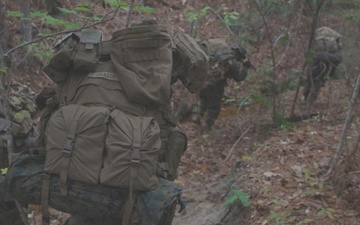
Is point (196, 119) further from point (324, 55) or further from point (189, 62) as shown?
point (189, 62)

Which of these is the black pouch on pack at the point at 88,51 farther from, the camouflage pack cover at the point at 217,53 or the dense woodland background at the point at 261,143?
the camouflage pack cover at the point at 217,53

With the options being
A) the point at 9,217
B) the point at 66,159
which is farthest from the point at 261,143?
the point at 66,159

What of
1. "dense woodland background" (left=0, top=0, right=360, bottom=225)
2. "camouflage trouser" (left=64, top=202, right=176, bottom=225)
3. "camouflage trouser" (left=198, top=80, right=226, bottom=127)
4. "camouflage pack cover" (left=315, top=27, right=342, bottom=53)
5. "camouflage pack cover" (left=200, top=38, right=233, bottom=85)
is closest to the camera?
"camouflage trouser" (left=64, top=202, right=176, bottom=225)

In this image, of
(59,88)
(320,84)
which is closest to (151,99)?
(59,88)

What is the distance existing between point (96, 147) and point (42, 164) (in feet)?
1.49

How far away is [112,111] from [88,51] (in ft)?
1.50

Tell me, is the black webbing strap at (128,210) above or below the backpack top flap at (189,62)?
below

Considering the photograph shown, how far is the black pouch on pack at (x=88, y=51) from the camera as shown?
318 centimetres

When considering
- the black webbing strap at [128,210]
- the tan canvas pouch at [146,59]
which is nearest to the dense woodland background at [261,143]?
the tan canvas pouch at [146,59]

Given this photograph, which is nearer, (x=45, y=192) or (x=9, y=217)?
(x=45, y=192)

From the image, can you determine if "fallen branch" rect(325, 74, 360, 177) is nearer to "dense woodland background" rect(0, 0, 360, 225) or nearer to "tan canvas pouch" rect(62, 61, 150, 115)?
"dense woodland background" rect(0, 0, 360, 225)

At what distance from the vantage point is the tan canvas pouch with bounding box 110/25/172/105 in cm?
320

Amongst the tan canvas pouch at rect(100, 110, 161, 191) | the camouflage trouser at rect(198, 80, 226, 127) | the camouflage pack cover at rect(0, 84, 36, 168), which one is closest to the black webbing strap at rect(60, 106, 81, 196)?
the tan canvas pouch at rect(100, 110, 161, 191)

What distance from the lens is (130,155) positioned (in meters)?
2.93
